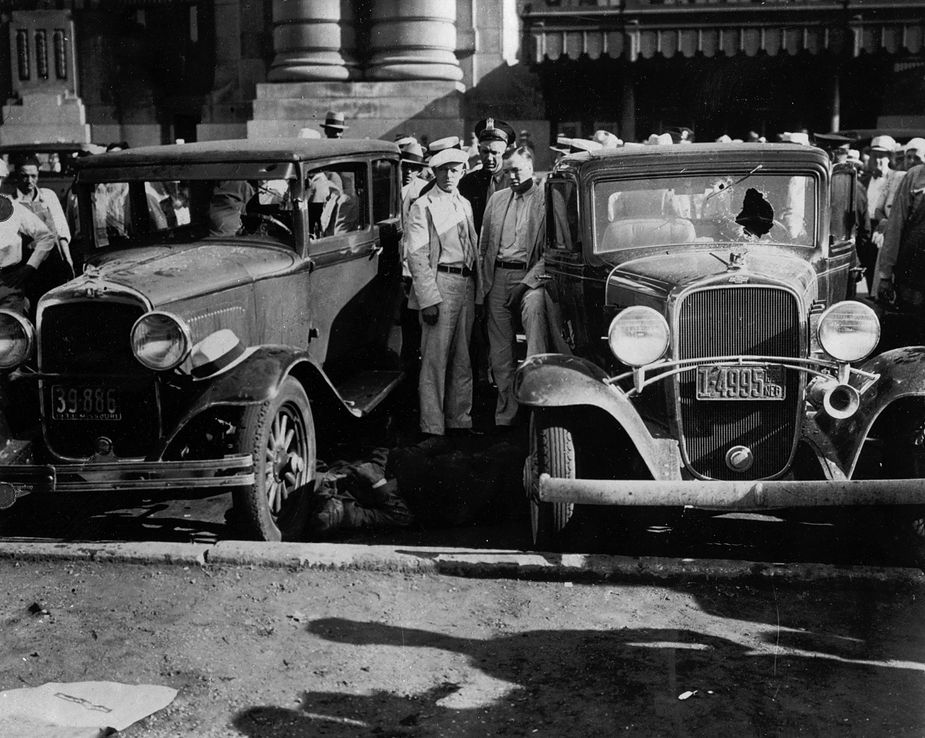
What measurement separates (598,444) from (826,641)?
61.4 inches

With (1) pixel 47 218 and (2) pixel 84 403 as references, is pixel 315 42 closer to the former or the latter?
(1) pixel 47 218

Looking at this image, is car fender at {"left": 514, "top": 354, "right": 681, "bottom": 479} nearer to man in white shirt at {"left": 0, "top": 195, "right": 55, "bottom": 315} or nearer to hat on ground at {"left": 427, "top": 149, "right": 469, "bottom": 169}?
hat on ground at {"left": 427, "top": 149, "right": 469, "bottom": 169}

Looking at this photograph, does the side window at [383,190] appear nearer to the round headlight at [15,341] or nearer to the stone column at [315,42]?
the round headlight at [15,341]

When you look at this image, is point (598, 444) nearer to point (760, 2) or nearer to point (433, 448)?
point (433, 448)

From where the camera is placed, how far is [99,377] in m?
5.71

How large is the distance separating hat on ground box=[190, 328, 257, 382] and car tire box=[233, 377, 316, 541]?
293mm

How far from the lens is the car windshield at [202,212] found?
22.1 ft

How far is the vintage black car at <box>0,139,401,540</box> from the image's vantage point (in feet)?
18.1

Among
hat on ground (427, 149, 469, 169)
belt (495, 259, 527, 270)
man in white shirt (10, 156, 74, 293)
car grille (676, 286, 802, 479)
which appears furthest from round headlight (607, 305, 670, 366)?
man in white shirt (10, 156, 74, 293)

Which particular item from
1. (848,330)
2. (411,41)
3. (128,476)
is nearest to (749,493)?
(848,330)

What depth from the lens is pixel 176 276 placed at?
5949mm

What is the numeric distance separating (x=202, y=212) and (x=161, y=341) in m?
1.52

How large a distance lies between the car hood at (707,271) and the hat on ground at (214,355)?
1945mm

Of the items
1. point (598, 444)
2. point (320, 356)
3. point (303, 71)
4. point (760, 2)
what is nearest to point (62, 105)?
point (303, 71)
